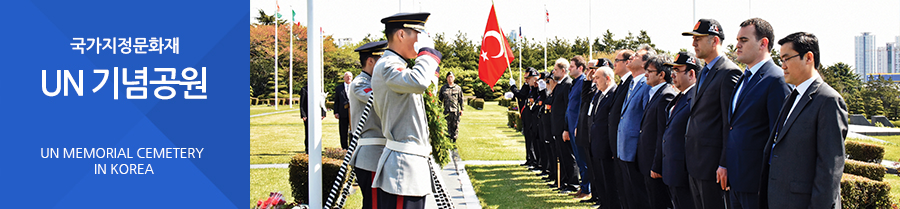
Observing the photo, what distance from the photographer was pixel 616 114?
17.6 feet

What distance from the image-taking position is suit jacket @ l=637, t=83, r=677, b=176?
4496 mm

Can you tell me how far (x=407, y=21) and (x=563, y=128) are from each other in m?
4.86

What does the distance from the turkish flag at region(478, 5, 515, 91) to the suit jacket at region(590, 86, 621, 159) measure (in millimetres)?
8345

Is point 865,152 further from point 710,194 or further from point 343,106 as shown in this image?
point 343,106

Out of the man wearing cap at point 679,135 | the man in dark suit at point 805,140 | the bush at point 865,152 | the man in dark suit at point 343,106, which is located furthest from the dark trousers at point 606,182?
the bush at point 865,152

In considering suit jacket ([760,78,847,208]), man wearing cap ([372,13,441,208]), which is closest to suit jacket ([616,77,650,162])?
suit jacket ([760,78,847,208])

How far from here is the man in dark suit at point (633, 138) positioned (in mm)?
4919

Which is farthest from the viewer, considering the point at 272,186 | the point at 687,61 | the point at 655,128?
the point at 272,186

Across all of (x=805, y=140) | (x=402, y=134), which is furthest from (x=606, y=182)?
(x=402, y=134)

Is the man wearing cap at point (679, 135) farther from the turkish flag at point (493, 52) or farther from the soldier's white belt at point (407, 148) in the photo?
the turkish flag at point (493, 52)

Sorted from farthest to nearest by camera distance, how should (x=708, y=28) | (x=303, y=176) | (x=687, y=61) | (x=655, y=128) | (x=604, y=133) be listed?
1. (x=303, y=176)
2. (x=604, y=133)
3. (x=655, y=128)
4. (x=687, y=61)
5. (x=708, y=28)

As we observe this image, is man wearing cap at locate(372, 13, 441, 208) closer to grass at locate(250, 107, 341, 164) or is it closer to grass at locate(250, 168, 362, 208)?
grass at locate(250, 168, 362, 208)
